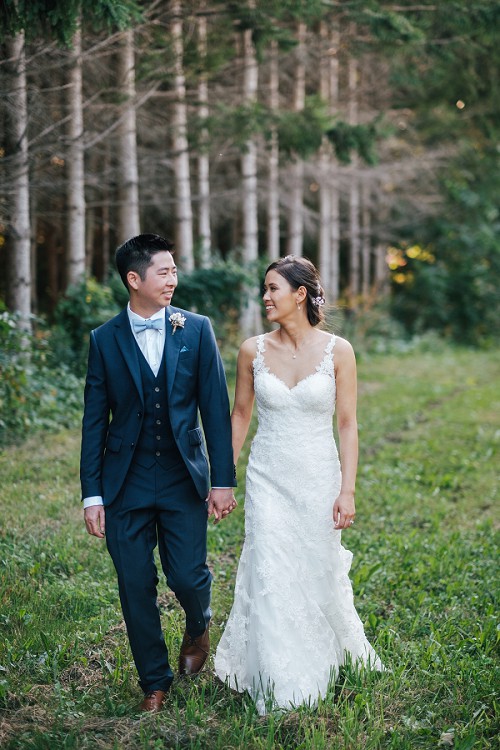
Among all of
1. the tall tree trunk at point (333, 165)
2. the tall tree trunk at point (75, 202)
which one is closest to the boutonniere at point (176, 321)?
the tall tree trunk at point (75, 202)

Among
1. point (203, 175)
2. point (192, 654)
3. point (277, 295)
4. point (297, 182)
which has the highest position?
point (297, 182)

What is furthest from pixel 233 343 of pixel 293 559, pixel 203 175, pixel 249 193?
pixel 293 559

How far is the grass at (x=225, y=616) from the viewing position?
366cm

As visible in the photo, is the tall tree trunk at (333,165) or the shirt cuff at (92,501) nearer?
the shirt cuff at (92,501)

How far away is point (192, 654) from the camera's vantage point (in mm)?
4195

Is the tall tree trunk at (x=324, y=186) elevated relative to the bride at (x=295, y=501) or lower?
elevated

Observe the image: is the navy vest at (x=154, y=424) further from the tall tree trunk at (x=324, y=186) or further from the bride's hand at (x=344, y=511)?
the tall tree trunk at (x=324, y=186)

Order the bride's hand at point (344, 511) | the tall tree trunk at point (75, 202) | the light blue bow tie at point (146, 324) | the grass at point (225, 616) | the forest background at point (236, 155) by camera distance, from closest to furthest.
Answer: the grass at point (225, 616) → the light blue bow tie at point (146, 324) → the bride's hand at point (344, 511) → the forest background at point (236, 155) → the tall tree trunk at point (75, 202)

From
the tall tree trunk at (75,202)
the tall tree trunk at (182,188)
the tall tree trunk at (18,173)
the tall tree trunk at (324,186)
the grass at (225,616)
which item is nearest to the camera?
the grass at (225,616)

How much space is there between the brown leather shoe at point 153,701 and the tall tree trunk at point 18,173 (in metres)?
5.19

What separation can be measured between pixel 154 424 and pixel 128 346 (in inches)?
15.6

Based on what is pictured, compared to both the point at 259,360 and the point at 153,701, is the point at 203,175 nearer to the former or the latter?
the point at 259,360

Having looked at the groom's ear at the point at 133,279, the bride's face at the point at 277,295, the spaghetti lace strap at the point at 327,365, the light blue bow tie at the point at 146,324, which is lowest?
the spaghetti lace strap at the point at 327,365

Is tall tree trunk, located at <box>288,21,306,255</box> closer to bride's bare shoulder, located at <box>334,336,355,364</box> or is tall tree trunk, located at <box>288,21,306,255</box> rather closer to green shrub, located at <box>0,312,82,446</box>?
green shrub, located at <box>0,312,82,446</box>
